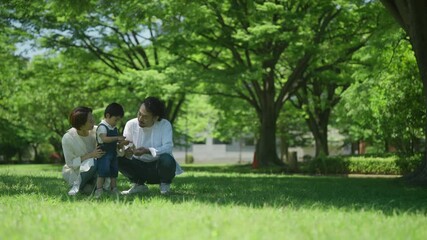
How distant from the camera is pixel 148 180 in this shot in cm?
793

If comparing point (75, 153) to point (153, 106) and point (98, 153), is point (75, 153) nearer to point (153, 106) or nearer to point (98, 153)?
point (98, 153)

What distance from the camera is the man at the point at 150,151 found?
24.7ft

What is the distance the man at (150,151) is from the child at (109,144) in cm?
29

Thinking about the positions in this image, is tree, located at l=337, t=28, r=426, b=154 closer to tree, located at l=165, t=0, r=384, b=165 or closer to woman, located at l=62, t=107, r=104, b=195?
tree, located at l=165, t=0, r=384, b=165

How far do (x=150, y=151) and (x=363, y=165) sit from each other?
15533 mm

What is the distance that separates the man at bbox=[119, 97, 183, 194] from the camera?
754cm

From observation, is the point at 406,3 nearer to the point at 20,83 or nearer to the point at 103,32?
the point at 103,32

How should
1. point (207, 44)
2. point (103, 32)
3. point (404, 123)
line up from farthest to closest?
point (103, 32)
point (207, 44)
point (404, 123)

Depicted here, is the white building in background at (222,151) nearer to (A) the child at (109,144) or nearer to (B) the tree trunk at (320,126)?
(B) the tree trunk at (320,126)

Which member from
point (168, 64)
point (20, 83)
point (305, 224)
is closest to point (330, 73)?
point (168, 64)

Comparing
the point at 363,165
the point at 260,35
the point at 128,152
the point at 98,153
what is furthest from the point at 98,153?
the point at 363,165

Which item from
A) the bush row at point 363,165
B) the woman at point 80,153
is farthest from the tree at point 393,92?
the woman at point 80,153

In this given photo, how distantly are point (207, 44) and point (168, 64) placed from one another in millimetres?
2144

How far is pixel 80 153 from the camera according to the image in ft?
24.8
